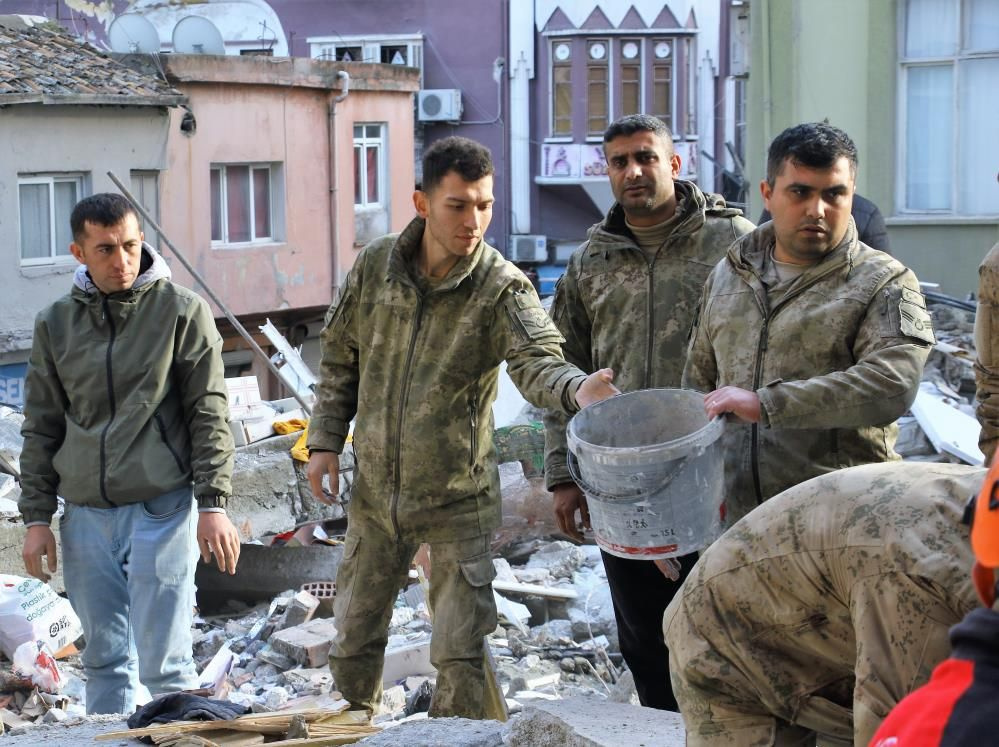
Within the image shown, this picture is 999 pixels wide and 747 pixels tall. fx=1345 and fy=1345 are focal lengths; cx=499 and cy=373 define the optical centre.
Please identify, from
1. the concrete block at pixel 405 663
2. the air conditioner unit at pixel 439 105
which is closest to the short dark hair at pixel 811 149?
the concrete block at pixel 405 663

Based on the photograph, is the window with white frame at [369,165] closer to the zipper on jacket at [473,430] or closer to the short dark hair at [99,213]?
the short dark hair at [99,213]

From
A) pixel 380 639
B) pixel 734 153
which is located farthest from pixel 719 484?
pixel 734 153

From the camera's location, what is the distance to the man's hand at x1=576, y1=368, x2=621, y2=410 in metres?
3.72

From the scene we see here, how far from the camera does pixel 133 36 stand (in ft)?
68.5

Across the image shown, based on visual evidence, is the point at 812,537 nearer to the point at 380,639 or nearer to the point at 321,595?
the point at 380,639

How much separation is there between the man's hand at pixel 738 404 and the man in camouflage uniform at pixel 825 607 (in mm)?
861

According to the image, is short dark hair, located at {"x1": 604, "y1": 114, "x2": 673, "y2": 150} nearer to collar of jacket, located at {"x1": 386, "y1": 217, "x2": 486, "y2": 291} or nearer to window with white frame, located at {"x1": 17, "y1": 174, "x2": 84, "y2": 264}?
collar of jacket, located at {"x1": 386, "y1": 217, "x2": 486, "y2": 291}

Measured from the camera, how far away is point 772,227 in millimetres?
3760

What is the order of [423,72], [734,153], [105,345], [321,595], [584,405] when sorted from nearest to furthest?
[584,405] → [105,345] → [321,595] → [734,153] → [423,72]

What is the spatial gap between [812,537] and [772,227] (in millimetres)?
1647

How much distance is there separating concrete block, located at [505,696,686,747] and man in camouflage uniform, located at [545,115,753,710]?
70 cm

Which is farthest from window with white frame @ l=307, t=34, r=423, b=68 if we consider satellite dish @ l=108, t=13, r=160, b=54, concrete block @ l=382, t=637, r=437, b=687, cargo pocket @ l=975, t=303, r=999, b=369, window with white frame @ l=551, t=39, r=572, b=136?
cargo pocket @ l=975, t=303, r=999, b=369

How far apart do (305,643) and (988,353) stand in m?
4.48

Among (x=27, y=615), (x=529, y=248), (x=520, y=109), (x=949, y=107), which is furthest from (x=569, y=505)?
(x=520, y=109)
